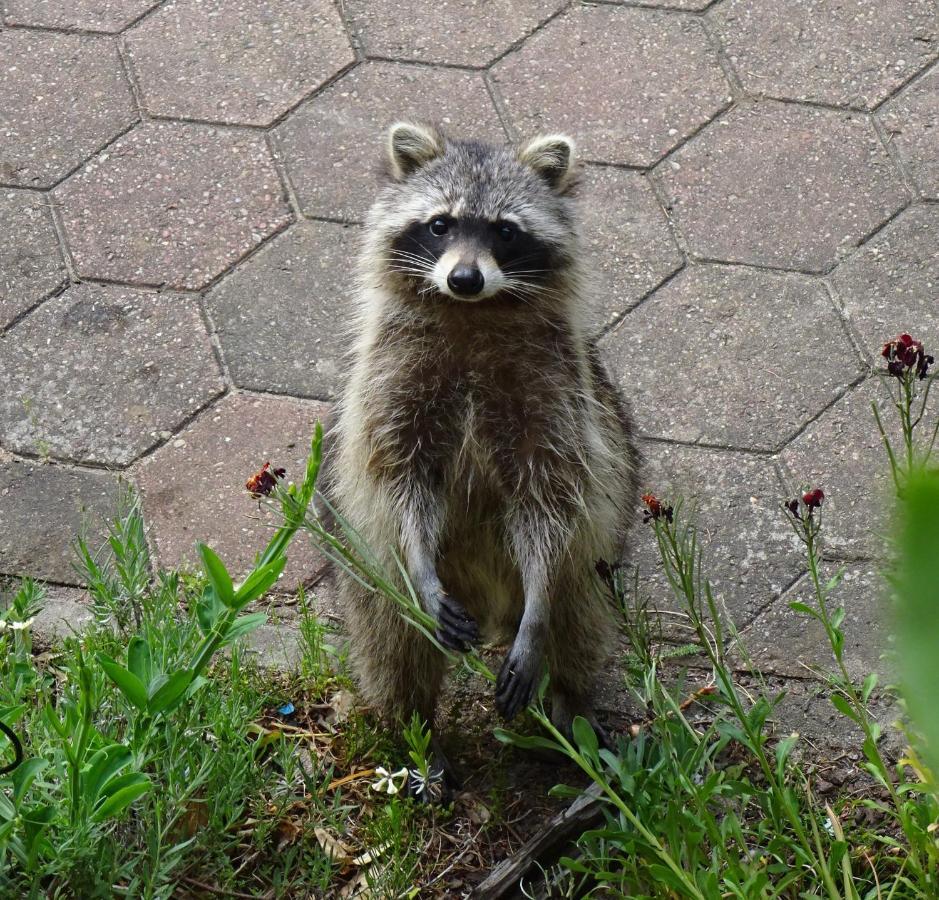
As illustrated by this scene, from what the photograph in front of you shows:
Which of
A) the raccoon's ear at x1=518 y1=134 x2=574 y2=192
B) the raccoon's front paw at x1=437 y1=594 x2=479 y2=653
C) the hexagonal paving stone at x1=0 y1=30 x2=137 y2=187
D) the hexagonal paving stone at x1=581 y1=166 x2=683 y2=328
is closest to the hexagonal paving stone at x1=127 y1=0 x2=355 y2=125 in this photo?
the hexagonal paving stone at x1=0 y1=30 x2=137 y2=187

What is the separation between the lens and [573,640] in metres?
2.90

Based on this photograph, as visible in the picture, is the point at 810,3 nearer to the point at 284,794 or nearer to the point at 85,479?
the point at 85,479

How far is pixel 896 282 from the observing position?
4008mm

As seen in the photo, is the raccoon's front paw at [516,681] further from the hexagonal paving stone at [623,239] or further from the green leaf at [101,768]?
the hexagonal paving stone at [623,239]

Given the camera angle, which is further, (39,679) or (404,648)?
(404,648)

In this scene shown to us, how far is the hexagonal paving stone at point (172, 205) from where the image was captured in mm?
3984

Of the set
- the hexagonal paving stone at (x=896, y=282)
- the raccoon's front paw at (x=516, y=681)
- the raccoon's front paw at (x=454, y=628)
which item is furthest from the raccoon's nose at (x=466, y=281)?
the hexagonal paving stone at (x=896, y=282)

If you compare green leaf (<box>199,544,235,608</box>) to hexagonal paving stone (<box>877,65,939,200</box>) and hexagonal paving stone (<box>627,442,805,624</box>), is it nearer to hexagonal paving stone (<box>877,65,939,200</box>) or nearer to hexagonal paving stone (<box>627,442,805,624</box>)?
hexagonal paving stone (<box>627,442,805,624</box>)

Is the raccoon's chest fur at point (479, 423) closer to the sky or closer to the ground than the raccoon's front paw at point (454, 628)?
closer to the sky

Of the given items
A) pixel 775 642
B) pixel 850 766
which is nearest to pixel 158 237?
pixel 775 642

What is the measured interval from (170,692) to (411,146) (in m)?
1.69

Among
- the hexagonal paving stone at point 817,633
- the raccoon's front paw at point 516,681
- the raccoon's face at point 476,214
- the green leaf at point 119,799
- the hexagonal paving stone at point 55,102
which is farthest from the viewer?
the hexagonal paving stone at point 55,102

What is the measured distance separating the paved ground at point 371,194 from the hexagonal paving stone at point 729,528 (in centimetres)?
1

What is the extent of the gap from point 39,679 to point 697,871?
56.6 inches
